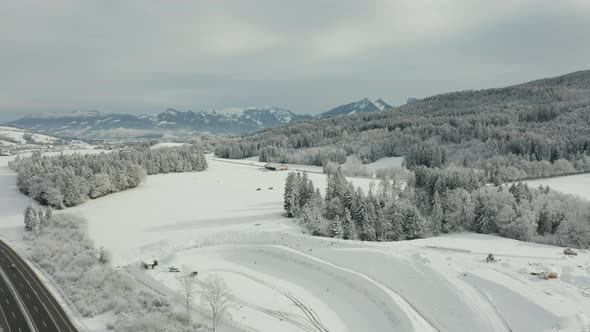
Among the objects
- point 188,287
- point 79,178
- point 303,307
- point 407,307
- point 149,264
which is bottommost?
point 303,307

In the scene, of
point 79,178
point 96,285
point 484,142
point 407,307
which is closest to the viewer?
point 407,307

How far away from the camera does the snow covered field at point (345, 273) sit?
110 feet

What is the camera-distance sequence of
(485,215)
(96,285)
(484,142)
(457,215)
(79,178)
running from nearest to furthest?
(96,285) < (485,215) < (457,215) < (79,178) < (484,142)

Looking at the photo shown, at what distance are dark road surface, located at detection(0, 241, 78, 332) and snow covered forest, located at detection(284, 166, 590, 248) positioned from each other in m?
36.9

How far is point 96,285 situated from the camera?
1662 inches

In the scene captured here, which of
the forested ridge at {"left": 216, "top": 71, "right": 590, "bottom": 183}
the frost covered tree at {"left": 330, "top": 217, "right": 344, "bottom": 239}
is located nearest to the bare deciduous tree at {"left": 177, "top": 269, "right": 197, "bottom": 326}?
the frost covered tree at {"left": 330, "top": 217, "right": 344, "bottom": 239}

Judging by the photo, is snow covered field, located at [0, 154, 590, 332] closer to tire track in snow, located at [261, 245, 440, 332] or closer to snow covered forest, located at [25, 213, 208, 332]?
tire track in snow, located at [261, 245, 440, 332]

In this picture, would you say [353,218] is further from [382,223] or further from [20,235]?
[20,235]

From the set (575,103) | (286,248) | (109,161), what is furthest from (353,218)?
(575,103)

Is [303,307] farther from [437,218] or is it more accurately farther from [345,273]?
Result: [437,218]

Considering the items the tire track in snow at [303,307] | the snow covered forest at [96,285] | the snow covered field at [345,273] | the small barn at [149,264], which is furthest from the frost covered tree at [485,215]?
the small barn at [149,264]

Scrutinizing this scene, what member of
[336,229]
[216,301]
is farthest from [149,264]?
[336,229]

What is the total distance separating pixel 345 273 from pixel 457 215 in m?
28.7

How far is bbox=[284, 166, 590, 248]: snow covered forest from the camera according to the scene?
55.6 meters
